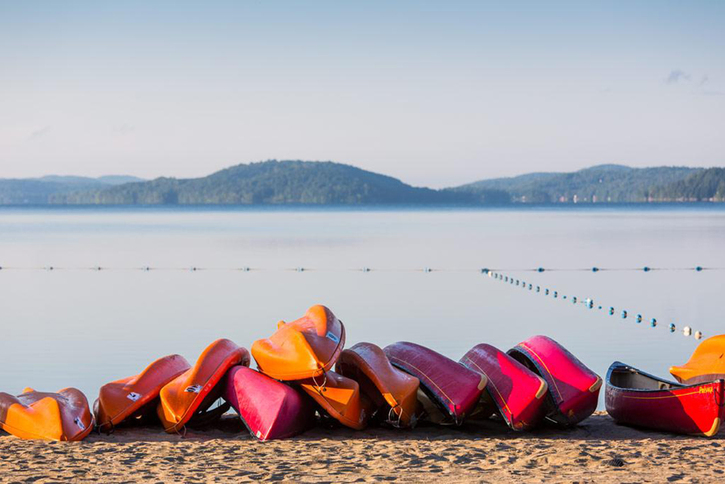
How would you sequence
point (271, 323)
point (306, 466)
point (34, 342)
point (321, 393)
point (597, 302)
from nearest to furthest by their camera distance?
point (306, 466)
point (321, 393)
point (34, 342)
point (271, 323)
point (597, 302)

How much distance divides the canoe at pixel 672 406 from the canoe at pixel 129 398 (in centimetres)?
392

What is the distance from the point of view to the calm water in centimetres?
1377

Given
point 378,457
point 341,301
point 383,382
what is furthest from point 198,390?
point 341,301

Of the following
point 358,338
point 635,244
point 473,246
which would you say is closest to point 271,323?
point 358,338

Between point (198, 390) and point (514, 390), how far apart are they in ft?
8.64

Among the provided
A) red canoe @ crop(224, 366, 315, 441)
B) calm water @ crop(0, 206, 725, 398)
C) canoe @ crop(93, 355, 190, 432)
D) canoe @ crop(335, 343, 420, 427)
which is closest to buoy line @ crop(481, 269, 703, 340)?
calm water @ crop(0, 206, 725, 398)

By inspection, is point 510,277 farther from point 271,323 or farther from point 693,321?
point 271,323

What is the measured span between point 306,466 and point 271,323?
10.2 m

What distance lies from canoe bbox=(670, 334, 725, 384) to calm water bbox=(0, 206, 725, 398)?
3.50m

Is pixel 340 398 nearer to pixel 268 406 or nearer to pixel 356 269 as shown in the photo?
pixel 268 406

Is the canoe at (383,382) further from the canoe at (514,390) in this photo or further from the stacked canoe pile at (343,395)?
the canoe at (514,390)

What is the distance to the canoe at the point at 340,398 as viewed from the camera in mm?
7422

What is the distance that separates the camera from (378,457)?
21.9 ft

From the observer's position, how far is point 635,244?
125ft
